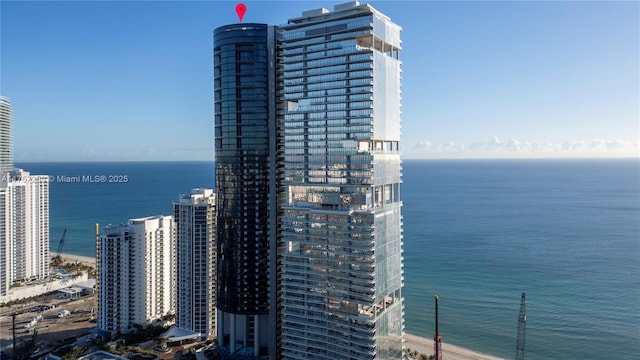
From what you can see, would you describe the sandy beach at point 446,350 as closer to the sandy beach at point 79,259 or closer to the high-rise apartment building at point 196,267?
the high-rise apartment building at point 196,267

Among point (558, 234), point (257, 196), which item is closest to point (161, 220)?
point (257, 196)

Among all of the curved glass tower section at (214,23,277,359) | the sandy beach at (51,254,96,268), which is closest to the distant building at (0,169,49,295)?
the sandy beach at (51,254,96,268)

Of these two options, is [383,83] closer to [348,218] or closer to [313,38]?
[313,38]

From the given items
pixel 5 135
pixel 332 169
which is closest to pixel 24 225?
pixel 5 135

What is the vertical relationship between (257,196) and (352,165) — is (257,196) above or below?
below

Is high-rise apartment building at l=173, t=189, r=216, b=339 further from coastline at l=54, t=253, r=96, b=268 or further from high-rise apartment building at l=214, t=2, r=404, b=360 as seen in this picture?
coastline at l=54, t=253, r=96, b=268

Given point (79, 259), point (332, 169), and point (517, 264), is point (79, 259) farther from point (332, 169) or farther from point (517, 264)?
point (517, 264)
